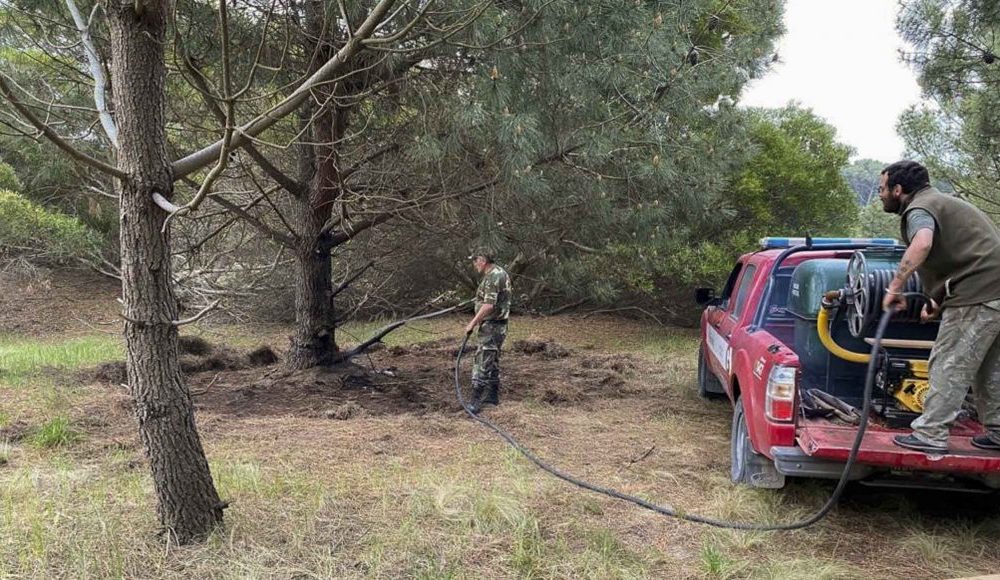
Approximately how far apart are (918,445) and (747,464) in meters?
1.07

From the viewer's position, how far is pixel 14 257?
14.6m

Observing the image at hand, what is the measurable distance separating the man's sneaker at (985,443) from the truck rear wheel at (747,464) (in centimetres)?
103

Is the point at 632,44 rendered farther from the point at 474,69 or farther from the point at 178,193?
the point at 178,193

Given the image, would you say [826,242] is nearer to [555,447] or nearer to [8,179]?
[555,447]

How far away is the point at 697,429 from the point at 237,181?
5991mm

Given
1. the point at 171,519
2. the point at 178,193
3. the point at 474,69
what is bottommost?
the point at 171,519

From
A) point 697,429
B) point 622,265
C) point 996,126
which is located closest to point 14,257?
point 622,265

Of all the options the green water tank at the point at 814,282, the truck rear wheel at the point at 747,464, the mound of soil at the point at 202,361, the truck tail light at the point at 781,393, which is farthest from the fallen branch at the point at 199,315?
the mound of soil at the point at 202,361

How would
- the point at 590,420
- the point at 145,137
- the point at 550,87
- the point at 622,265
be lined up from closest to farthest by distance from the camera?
1. the point at 145,137
2. the point at 550,87
3. the point at 590,420
4. the point at 622,265

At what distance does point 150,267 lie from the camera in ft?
10.6

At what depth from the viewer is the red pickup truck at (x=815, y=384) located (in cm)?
364

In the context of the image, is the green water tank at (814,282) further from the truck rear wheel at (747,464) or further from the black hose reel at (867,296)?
the truck rear wheel at (747,464)

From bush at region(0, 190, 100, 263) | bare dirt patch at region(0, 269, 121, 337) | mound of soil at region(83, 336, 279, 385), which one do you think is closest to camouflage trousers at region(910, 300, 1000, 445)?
mound of soil at region(83, 336, 279, 385)

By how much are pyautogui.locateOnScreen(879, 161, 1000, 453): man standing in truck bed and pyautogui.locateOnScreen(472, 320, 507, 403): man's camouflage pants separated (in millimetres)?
3950
